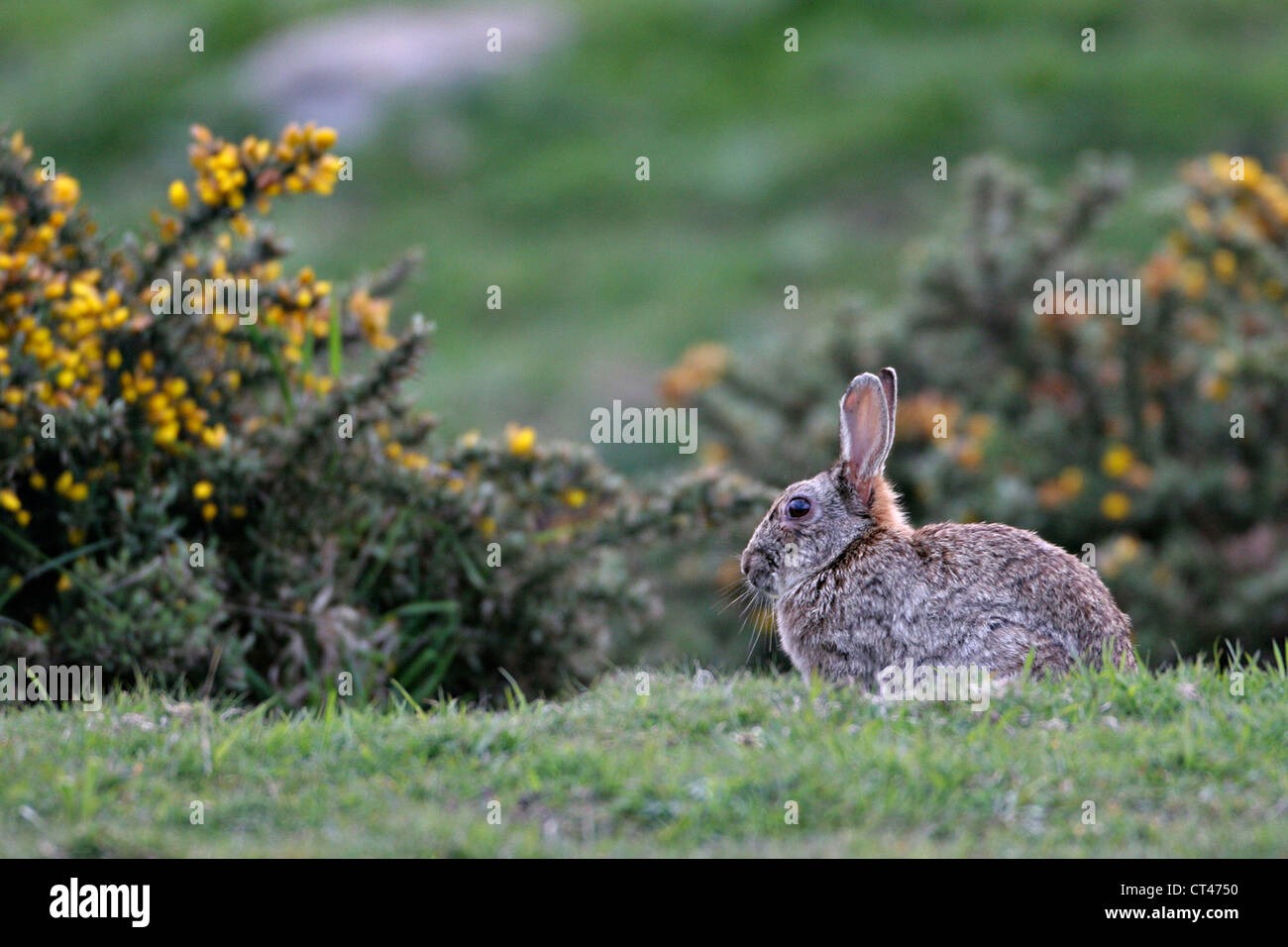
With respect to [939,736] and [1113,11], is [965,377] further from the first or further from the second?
[1113,11]

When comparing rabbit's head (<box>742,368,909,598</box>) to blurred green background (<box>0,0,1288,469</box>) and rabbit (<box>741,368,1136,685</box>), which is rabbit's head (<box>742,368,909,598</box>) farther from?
blurred green background (<box>0,0,1288,469</box>)

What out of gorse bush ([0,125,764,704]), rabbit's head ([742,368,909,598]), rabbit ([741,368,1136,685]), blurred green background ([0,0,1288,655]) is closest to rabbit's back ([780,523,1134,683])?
rabbit ([741,368,1136,685])

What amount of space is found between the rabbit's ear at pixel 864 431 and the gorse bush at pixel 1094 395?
12.2 ft

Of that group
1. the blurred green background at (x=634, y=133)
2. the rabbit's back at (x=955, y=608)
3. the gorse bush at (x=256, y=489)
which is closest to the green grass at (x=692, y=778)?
the rabbit's back at (x=955, y=608)

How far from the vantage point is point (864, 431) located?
→ 23.5 ft

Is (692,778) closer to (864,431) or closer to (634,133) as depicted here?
(864,431)

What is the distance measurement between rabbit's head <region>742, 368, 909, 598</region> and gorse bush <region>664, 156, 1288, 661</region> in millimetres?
3703

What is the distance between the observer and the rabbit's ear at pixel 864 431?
23.1ft

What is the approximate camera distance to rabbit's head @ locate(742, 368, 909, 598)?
23.4 feet

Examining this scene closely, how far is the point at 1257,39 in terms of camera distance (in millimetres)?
19875

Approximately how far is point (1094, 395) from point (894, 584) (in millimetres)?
5350

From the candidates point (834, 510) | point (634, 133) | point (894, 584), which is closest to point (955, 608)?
point (894, 584)

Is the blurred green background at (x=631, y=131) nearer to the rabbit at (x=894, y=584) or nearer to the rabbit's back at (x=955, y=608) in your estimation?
the rabbit at (x=894, y=584)

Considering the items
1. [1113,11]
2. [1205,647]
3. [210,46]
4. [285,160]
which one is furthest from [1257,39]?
[285,160]
